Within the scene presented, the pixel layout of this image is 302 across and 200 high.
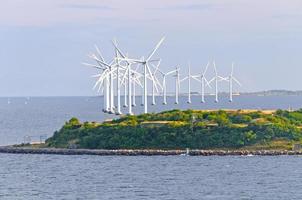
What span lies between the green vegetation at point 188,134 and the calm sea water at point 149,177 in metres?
5.68

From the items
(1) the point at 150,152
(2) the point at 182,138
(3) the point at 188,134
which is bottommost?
(1) the point at 150,152

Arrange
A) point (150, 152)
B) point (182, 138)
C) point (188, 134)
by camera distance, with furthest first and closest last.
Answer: point (188, 134)
point (182, 138)
point (150, 152)

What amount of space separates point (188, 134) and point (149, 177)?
25660 mm

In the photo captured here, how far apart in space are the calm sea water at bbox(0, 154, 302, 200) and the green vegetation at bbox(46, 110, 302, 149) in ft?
18.6

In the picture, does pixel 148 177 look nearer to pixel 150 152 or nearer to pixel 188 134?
pixel 150 152

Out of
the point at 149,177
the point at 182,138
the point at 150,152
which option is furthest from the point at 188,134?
the point at 149,177

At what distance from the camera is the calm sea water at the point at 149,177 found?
92.8 meters

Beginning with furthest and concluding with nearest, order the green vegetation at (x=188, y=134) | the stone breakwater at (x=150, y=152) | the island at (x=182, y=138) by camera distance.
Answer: the green vegetation at (x=188, y=134), the island at (x=182, y=138), the stone breakwater at (x=150, y=152)

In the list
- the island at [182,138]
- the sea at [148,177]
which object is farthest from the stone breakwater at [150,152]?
the sea at [148,177]

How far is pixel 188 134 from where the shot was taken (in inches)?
5192

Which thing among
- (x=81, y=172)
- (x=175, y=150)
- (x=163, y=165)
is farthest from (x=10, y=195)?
(x=175, y=150)

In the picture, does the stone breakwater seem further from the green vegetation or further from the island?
the green vegetation

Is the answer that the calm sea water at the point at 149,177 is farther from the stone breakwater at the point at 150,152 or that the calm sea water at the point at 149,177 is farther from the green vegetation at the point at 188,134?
the green vegetation at the point at 188,134

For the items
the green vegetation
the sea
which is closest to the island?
the green vegetation
